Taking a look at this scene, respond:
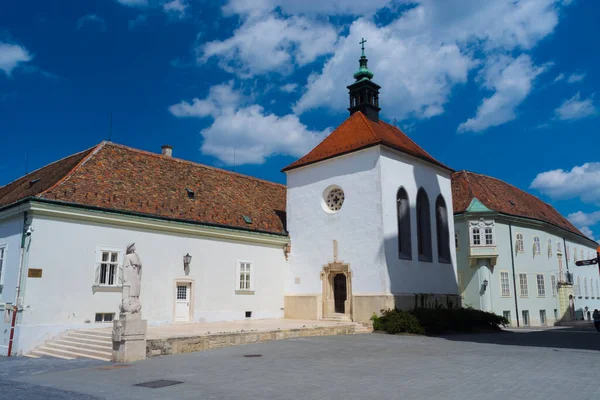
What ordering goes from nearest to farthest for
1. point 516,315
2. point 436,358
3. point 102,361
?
point 436,358 < point 102,361 < point 516,315

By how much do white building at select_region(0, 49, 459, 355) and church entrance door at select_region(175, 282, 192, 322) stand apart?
0.04 m

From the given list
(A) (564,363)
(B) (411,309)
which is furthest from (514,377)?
(B) (411,309)

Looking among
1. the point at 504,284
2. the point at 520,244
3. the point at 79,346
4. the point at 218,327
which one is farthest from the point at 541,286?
the point at 79,346

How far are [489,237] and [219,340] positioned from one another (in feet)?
72.9

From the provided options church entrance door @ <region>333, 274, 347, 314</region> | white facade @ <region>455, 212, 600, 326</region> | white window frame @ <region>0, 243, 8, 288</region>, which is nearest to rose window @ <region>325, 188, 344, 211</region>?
church entrance door @ <region>333, 274, 347, 314</region>

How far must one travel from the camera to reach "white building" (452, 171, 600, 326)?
31875 mm

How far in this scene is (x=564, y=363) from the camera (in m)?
11.7

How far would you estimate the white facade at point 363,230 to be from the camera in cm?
2209

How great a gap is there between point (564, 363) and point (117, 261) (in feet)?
50.0

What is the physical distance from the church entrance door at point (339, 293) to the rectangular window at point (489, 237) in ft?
42.7

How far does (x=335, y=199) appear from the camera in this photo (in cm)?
2484

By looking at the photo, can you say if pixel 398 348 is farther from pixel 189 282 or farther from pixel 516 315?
pixel 516 315

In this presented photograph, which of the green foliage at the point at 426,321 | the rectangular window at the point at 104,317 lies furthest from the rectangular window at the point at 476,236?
the rectangular window at the point at 104,317

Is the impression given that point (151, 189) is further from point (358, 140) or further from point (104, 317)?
point (358, 140)
